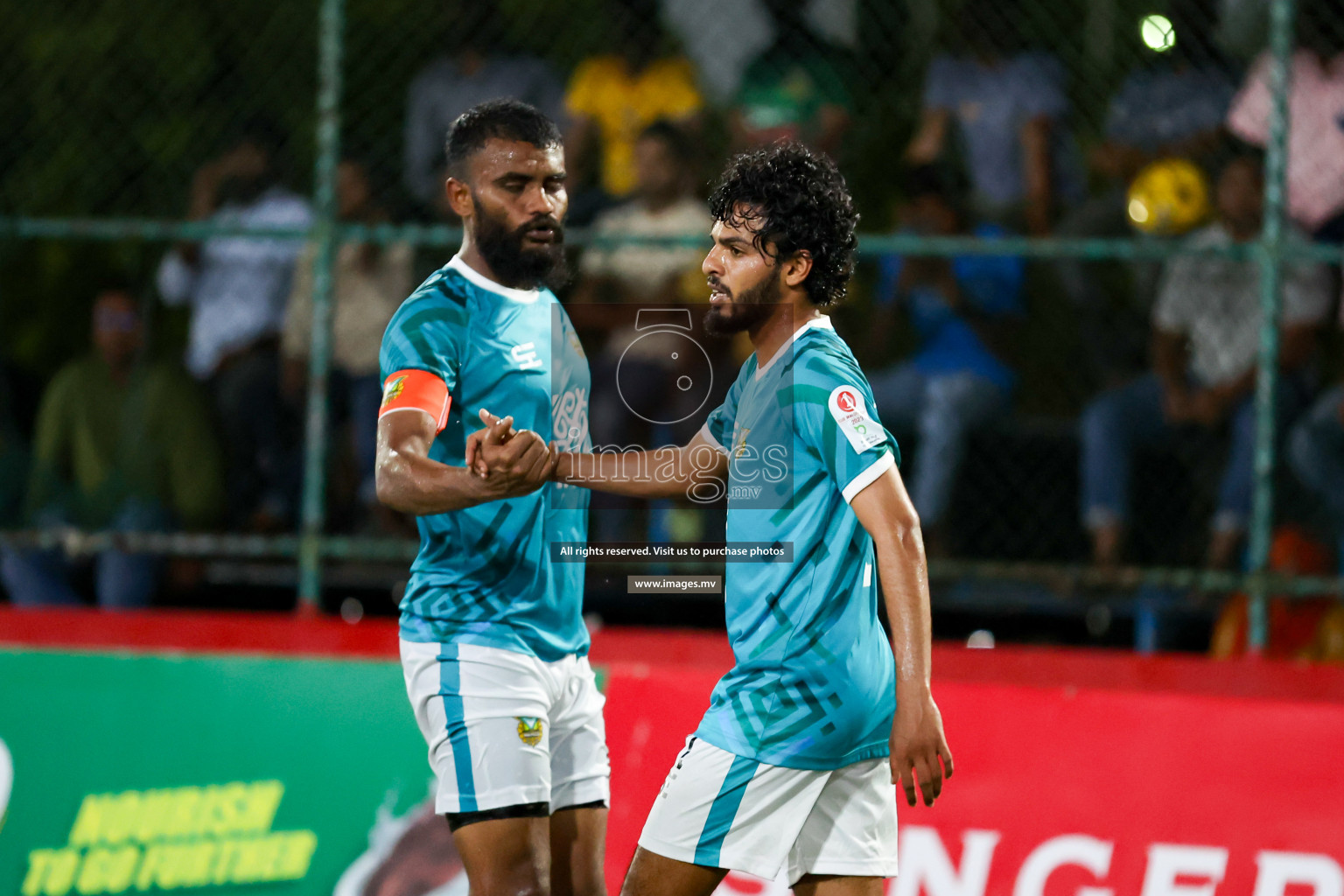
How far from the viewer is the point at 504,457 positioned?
7.98 ft

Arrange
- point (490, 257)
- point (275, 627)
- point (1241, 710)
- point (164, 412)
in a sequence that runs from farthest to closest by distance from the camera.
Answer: point (164, 412), point (275, 627), point (1241, 710), point (490, 257)

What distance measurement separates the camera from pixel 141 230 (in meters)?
5.02

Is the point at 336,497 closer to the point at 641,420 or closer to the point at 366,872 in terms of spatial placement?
the point at 641,420

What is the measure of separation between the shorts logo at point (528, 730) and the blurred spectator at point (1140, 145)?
140 inches

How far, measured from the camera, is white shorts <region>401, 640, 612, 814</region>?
9.43ft

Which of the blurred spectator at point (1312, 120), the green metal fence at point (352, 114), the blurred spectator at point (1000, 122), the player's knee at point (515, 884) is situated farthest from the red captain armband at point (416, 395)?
the blurred spectator at point (1312, 120)

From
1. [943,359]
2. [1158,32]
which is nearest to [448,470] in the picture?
[943,359]

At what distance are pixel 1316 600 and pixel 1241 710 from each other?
1665 mm

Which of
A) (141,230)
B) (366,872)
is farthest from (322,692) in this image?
(141,230)

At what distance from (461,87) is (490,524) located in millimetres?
3864

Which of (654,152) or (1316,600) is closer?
(1316,600)

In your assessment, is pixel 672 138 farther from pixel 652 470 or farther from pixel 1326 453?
pixel 652 470

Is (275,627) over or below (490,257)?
below

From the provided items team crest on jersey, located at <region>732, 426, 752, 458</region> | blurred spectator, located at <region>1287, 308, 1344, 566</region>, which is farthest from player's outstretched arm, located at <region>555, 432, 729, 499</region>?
blurred spectator, located at <region>1287, 308, 1344, 566</region>
